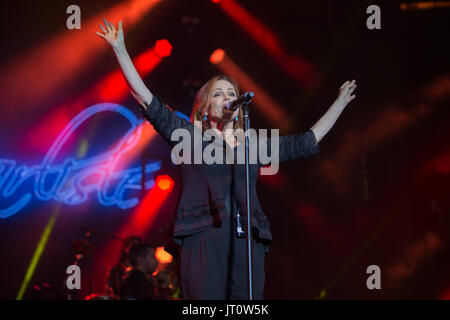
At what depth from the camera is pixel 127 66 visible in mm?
2000

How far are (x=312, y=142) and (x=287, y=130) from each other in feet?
14.7

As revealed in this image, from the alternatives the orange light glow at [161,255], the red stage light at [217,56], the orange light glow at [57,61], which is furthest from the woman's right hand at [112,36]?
the red stage light at [217,56]

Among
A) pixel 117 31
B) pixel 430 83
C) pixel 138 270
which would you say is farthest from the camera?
pixel 430 83

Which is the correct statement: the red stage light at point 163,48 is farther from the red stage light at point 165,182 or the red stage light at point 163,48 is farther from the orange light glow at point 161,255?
the orange light glow at point 161,255

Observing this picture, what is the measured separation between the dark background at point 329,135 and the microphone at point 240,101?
4.14 metres

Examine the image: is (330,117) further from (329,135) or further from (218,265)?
(329,135)

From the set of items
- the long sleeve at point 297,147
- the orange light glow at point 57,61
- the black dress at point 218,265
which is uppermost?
the orange light glow at point 57,61

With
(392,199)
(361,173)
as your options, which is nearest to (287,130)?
(361,173)

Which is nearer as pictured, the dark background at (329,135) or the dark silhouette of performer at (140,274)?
the dark silhouette of performer at (140,274)

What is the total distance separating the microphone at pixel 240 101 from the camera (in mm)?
2110

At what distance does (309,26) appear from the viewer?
286 inches

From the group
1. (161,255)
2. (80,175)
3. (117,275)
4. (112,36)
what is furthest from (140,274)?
(112,36)

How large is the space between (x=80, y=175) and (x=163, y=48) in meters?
2.03

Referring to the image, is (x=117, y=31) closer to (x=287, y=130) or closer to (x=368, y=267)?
(x=287, y=130)
